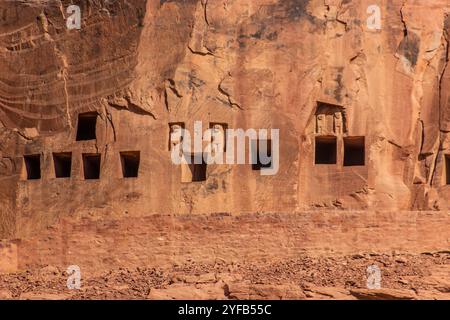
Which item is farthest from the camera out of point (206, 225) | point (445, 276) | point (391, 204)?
point (391, 204)

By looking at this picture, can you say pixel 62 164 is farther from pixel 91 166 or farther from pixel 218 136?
pixel 218 136

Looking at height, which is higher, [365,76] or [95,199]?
[365,76]

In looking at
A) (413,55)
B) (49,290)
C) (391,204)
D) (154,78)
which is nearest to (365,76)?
(413,55)

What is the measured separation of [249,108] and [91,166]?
520 centimetres

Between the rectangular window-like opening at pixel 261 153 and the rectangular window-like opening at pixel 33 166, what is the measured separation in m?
6.46

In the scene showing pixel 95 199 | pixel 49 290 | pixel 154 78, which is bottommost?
pixel 49 290

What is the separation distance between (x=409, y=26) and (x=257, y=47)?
14.0 feet

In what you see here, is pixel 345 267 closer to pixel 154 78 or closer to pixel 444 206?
pixel 444 206

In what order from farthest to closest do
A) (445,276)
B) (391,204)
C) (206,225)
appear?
(391,204)
(206,225)
(445,276)

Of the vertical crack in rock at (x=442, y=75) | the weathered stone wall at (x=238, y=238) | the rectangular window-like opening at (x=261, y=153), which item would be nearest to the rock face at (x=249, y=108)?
the vertical crack in rock at (x=442, y=75)

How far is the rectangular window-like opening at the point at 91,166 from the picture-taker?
3450 cm

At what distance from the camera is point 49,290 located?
94.5 feet

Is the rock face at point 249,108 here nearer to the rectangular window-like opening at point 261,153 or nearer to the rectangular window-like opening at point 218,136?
the rectangular window-like opening at point 218,136

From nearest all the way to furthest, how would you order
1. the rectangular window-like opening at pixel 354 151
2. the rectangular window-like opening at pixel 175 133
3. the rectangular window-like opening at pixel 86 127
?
Result: the rectangular window-like opening at pixel 175 133 < the rectangular window-like opening at pixel 354 151 < the rectangular window-like opening at pixel 86 127
